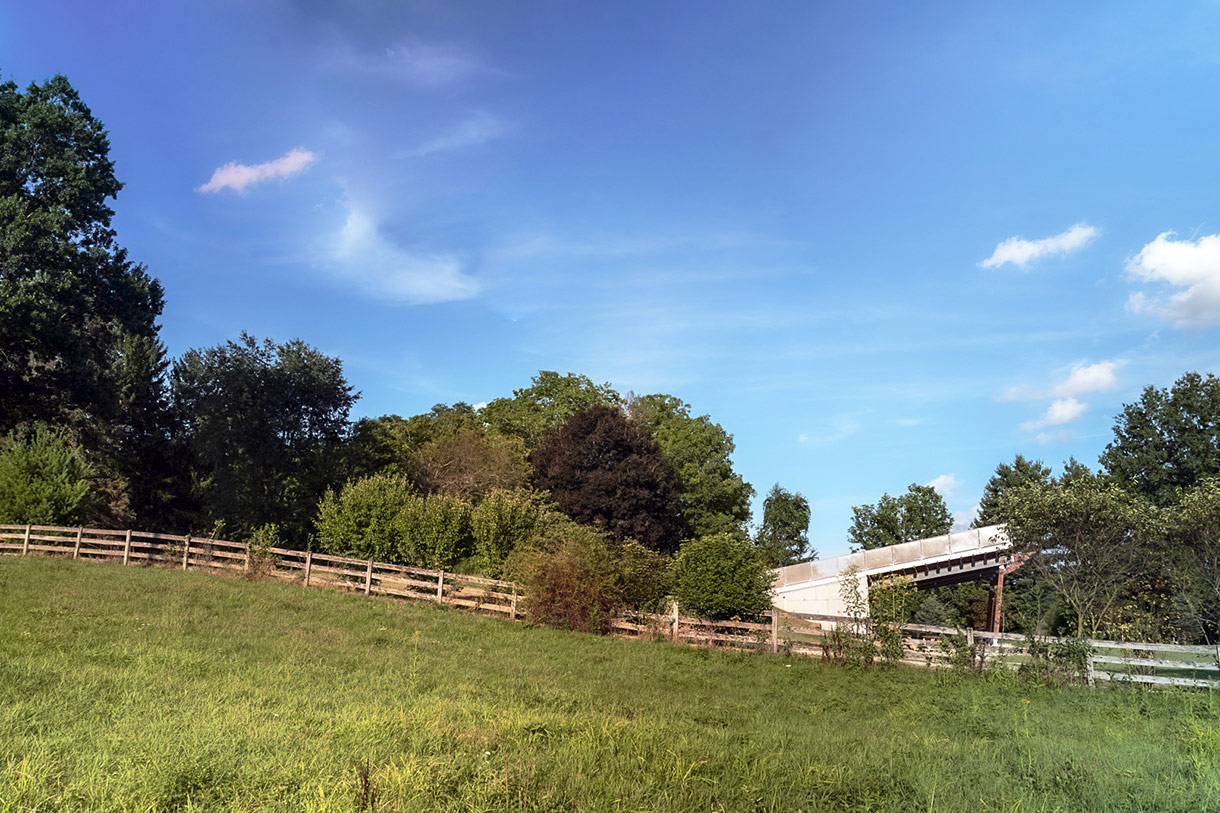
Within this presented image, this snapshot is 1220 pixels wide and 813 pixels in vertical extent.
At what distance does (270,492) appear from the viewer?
34.6 meters

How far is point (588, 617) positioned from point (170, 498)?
32.4 meters

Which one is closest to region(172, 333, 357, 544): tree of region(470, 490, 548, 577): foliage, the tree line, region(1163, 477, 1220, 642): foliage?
the tree line

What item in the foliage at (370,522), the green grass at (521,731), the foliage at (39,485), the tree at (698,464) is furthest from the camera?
the tree at (698,464)

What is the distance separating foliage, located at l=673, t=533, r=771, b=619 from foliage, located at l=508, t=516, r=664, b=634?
982 millimetres

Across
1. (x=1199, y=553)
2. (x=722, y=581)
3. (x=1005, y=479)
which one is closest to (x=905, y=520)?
(x=1005, y=479)

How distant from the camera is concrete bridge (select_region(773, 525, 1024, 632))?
35531 mm

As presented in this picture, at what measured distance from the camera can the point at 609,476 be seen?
3700cm

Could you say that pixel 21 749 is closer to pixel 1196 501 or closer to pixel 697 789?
pixel 697 789

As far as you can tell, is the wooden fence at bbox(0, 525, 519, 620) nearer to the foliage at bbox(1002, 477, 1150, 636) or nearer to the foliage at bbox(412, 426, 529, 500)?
the foliage at bbox(412, 426, 529, 500)

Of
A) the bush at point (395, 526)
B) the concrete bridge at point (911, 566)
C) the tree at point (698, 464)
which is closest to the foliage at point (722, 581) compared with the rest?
the bush at point (395, 526)

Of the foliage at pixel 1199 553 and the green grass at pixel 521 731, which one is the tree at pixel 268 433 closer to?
the green grass at pixel 521 731

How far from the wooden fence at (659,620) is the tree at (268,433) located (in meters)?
4.71

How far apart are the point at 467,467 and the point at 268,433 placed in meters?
9.59

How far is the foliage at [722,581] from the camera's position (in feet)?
66.0
